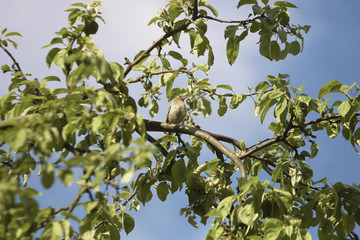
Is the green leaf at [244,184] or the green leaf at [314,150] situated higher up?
the green leaf at [314,150]

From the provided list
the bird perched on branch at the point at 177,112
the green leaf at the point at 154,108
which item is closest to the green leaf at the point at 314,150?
the green leaf at the point at 154,108

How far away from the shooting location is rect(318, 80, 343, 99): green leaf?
3.72 m

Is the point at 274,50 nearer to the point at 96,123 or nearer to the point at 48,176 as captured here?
the point at 96,123

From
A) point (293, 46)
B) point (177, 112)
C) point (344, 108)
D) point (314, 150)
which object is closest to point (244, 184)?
point (344, 108)

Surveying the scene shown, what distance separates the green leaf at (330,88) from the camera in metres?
3.72

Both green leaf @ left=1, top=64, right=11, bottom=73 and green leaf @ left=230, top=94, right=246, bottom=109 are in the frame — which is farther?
green leaf @ left=230, top=94, right=246, bottom=109

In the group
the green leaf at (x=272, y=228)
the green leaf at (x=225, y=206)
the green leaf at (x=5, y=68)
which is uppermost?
the green leaf at (x=5, y=68)

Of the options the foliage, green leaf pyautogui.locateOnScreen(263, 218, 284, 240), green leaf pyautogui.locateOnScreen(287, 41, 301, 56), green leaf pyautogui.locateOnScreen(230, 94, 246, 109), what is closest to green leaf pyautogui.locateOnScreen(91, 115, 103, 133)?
the foliage

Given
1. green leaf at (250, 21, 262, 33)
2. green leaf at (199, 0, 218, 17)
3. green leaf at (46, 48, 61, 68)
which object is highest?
green leaf at (199, 0, 218, 17)

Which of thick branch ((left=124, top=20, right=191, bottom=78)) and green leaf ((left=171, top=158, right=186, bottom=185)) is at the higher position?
thick branch ((left=124, top=20, right=191, bottom=78))

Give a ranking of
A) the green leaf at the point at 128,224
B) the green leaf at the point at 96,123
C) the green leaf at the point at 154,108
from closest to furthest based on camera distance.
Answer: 1. the green leaf at the point at 96,123
2. the green leaf at the point at 128,224
3. the green leaf at the point at 154,108

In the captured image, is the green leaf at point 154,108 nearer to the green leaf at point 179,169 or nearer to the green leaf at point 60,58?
the green leaf at point 179,169

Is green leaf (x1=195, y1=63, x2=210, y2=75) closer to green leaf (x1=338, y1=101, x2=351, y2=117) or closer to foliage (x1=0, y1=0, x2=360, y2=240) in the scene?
foliage (x1=0, y1=0, x2=360, y2=240)

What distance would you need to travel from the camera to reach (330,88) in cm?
378
